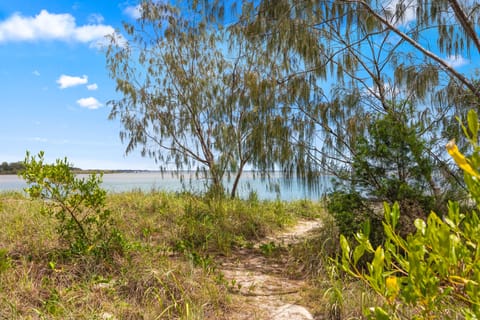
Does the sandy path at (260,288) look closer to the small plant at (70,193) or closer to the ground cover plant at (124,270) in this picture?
the ground cover plant at (124,270)

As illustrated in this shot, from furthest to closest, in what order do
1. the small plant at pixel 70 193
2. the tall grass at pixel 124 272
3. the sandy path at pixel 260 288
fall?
the small plant at pixel 70 193 < the sandy path at pixel 260 288 < the tall grass at pixel 124 272

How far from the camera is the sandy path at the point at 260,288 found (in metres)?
2.25

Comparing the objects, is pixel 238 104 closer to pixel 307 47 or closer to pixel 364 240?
pixel 307 47

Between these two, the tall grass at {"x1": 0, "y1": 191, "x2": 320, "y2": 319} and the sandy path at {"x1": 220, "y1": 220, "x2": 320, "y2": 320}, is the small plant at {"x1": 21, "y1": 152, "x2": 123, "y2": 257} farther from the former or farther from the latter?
the sandy path at {"x1": 220, "y1": 220, "x2": 320, "y2": 320}

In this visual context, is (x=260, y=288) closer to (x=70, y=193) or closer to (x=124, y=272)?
(x=124, y=272)

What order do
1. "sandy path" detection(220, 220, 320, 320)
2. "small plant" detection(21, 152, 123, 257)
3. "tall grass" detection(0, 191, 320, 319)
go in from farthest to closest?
"small plant" detection(21, 152, 123, 257) < "sandy path" detection(220, 220, 320, 320) < "tall grass" detection(0, 191, 320, 319)

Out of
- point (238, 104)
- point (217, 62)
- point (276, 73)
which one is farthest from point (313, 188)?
point (217, 62)

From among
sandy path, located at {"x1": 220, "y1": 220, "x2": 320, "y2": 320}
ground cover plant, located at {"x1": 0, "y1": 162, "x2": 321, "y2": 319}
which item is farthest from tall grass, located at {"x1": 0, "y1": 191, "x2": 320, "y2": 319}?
sandy path, located at {"x1": 220, "y1": 220, "x2": 320, "y2": 320}

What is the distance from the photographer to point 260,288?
2.75 meters

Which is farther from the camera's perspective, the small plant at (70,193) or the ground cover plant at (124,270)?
the small plant at (70,193)

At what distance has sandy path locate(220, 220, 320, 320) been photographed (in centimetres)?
225

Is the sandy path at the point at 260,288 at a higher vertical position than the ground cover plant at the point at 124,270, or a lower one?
lower

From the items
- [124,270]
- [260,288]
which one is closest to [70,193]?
[124,270]

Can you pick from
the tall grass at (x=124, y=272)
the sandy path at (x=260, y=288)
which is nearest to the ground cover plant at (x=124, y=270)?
the tall grass at (x=124, y=272)
